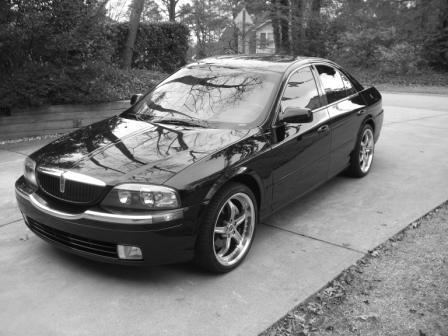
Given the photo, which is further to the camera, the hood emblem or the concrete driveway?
the hood emblem

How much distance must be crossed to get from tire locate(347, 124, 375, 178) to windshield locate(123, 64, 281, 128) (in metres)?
1.85

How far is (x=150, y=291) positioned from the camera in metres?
3.38

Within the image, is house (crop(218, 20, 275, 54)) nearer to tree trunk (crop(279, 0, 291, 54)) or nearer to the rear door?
tree trunk (crop(279, 0, 291, 54))

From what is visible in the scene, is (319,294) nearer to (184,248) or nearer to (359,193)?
(184,248)

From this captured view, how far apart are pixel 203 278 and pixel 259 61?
2.36m

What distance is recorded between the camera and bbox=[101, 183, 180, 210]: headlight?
3.19 metres

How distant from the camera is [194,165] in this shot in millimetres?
3391

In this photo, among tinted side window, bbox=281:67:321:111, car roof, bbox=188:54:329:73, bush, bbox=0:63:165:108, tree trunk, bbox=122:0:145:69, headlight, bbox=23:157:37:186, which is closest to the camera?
headlight, bbox=23:157:37:186

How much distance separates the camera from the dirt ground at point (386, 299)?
3020 mm

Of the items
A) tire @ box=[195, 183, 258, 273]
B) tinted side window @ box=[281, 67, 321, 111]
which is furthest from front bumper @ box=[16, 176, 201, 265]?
tinted side window @ box=[281, 67, 321, 111]

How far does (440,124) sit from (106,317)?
8.99 metres

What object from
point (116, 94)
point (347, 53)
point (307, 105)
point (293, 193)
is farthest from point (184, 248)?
point (347, 53)

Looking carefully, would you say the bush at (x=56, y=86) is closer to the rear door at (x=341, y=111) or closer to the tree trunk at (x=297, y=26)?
the rear door at (x=341, y=111)

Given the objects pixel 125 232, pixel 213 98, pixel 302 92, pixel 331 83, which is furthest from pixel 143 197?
pixel 331 83
